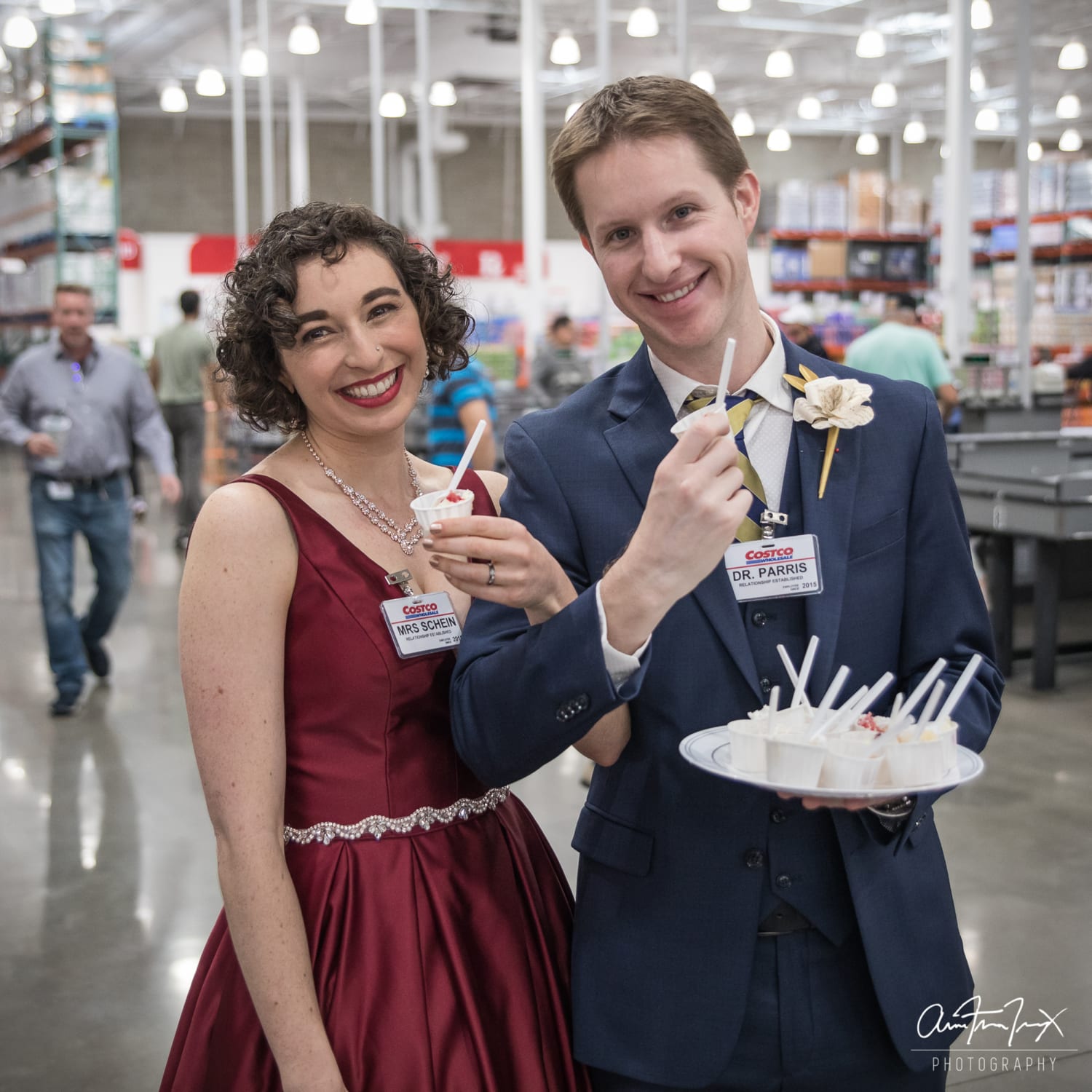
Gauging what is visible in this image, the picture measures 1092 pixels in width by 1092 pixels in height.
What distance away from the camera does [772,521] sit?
142 cm

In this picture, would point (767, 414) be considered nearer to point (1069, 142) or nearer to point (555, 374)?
point (555, 374)

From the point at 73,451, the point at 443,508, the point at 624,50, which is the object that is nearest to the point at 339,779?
the point at 443,508

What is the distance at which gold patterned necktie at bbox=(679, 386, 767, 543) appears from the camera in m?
1.43

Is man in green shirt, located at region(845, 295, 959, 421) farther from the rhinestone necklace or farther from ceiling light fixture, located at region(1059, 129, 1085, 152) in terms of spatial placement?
ceiling light fixture, located at region(1059, 129, 1085, 152)

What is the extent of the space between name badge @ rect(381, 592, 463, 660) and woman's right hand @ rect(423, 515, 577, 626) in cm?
37

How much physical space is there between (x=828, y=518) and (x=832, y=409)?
12 cm

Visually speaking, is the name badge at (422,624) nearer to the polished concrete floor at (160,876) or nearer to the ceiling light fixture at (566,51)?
the polished concrete floor at (160,876)

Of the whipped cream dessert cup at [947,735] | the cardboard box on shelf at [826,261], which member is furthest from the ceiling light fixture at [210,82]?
the whipped cream dessert cup at [947,735]

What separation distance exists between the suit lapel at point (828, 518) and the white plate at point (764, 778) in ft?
0.47

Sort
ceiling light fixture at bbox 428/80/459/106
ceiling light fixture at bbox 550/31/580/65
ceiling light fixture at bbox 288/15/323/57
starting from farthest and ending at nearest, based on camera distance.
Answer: ceiling light fixture at bbox 428/80/459/106
ceiling light fixture at bbox 550/31/580/65
ceiling light fixture at bbox 288/15/323/57

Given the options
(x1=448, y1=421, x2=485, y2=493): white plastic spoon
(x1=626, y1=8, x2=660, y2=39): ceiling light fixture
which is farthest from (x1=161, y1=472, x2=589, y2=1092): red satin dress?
(x1=626, y1=8, x2=660, y2=39): ceiling light fixture

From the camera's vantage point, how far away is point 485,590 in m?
1.27

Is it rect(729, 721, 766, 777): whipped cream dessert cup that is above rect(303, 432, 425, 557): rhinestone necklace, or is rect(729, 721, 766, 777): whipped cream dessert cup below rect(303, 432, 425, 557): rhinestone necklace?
below

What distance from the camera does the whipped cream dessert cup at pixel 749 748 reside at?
1218 millimetres
